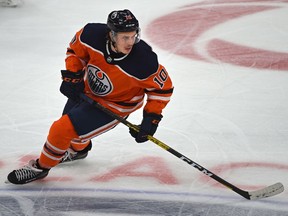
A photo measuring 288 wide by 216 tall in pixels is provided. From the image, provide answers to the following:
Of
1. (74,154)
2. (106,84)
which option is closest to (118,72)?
(106,84)

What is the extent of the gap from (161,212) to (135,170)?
0.44m

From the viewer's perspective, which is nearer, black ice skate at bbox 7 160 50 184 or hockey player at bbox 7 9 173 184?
hockey player at bbox 7 9 173 184

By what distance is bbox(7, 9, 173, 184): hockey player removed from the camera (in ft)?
8.75

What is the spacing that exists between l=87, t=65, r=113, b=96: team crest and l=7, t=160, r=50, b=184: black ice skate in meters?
0.48

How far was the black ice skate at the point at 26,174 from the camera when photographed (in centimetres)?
291

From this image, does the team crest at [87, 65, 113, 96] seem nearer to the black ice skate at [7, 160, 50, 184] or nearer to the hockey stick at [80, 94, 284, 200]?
the hockey stick at [80, 94, 284, 200]

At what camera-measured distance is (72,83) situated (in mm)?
2779

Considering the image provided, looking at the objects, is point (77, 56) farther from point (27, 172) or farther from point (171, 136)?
point (171, 136)

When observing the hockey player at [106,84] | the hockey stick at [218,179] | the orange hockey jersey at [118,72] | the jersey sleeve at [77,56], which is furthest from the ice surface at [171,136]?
the jersey sleeve at [77,56]

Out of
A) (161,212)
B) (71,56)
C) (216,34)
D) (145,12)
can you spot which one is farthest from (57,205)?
(145,12)

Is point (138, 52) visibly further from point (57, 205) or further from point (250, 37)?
point (250, 37)

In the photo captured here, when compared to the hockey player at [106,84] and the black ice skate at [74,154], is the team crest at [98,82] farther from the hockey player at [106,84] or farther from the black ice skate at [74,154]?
the black ice skate at [74,154]

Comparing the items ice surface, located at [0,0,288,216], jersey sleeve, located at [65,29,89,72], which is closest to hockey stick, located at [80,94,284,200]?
ice surface, located at [0,0,288,216]

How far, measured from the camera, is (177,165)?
10.5 feet
